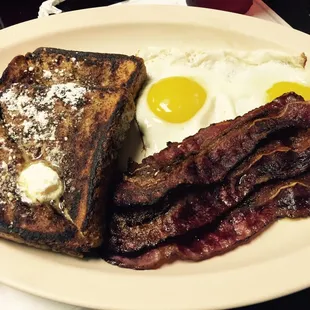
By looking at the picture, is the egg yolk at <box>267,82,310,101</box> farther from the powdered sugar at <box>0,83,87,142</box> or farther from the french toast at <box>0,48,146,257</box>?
the powdered sugar at <box>0,83,87,142</box>

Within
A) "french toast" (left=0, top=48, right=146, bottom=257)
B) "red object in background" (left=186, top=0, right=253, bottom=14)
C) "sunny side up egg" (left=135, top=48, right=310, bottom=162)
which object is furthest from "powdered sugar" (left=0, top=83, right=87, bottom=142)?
"red object in background" (left=186, top=0, right=253, bottom=14)

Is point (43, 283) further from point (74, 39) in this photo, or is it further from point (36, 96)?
point (74, 39)

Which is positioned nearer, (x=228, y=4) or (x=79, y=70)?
(x=79, y=70)

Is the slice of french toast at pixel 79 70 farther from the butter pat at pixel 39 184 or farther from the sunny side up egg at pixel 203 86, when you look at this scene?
the butter pat at pixel 39 184

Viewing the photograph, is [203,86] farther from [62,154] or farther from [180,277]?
[180,277]

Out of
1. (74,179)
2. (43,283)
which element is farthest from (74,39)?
(43,283)

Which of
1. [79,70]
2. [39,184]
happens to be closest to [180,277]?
[39,184]

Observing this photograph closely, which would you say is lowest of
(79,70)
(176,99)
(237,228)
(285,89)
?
(237,228)
